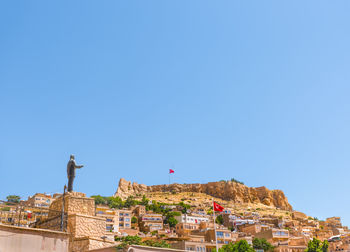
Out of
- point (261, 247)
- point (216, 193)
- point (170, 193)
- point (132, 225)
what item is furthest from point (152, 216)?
point (216, 193)

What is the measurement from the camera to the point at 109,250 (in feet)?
39.6

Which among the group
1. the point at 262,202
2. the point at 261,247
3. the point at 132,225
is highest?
the point at 262,202

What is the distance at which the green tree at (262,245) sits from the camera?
5847 cm

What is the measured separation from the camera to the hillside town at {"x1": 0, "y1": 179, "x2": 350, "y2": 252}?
517 inches

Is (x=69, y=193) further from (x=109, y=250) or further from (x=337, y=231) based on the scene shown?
(x=337, y=231)

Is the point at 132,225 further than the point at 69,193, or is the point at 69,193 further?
the point at 132,225

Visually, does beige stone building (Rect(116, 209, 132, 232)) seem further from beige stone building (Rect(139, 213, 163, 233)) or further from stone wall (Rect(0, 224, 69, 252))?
stone wall (Rect(0, 224, 69, 252))

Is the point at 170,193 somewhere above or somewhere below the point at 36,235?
above

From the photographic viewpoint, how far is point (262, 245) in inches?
2314

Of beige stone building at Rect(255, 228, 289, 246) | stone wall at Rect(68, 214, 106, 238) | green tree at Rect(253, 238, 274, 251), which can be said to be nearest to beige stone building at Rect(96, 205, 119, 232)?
green tree at Rect(253, 238, 274, 251)

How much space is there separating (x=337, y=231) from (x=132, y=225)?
57084 mm

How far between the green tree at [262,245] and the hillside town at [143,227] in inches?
5.8

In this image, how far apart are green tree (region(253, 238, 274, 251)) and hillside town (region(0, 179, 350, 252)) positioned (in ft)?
0.48

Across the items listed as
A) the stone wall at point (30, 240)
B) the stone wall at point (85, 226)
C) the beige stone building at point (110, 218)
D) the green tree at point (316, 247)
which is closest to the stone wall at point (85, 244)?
→ the stone wall at point (85, 226)
